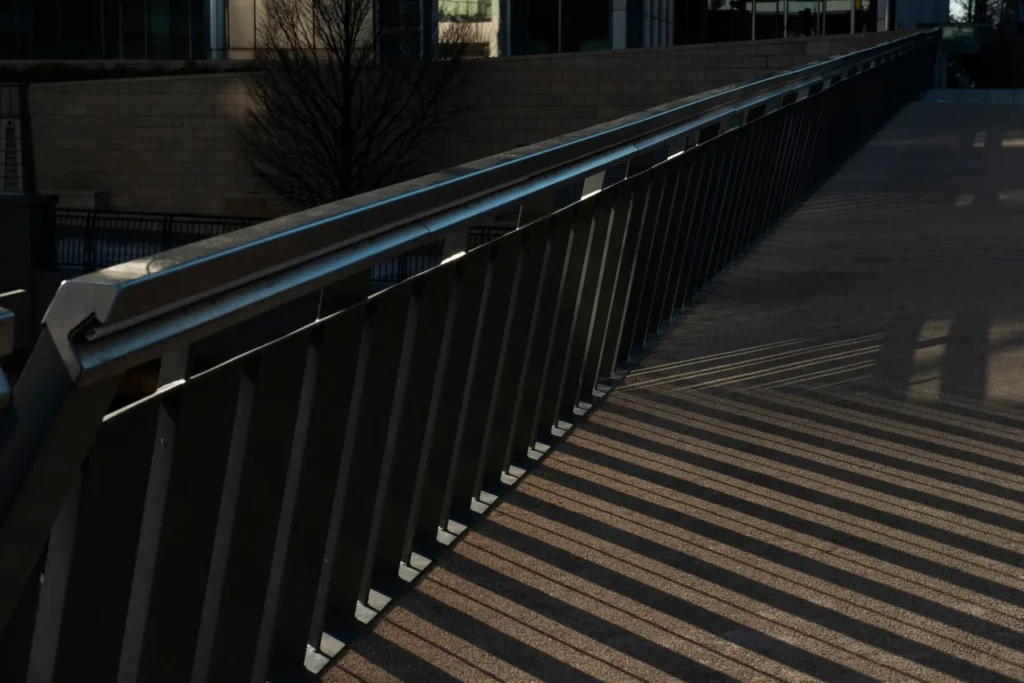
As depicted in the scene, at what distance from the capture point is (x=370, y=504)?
11.5 feet

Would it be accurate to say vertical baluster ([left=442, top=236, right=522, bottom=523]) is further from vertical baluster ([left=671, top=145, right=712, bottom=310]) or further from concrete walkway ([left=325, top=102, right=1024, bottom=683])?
vertical baluster ([left=671, top=145, right=712, bottom=310])

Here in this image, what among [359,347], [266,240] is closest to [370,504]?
[359,347]

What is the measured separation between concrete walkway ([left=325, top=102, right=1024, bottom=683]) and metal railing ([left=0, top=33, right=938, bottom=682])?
0.67ft

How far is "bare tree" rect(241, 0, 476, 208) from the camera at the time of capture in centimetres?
4056

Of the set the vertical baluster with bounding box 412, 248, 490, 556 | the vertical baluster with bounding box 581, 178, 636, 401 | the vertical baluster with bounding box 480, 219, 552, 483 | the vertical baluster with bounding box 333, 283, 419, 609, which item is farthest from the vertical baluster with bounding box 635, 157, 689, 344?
the vertical baluster with bounding box 333, 283, 419, 609

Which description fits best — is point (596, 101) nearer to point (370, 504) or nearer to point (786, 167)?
point (786, 167)

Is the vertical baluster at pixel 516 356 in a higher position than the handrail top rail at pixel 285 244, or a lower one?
lower

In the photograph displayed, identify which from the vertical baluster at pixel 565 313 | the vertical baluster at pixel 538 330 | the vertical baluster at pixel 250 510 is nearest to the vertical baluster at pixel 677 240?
the vertical baluster at pixel 565 313

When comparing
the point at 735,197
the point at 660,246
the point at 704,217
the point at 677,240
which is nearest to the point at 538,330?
the point at 660,246

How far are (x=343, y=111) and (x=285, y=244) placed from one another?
127 feet

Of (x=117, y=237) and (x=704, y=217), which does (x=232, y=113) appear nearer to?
(x=117, y=237)

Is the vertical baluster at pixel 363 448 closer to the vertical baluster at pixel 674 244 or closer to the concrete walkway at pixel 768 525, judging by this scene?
the concrete walkway at pixel 768 525

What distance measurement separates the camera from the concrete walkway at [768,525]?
3.34m

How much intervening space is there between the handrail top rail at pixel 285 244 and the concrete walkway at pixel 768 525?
881mm
